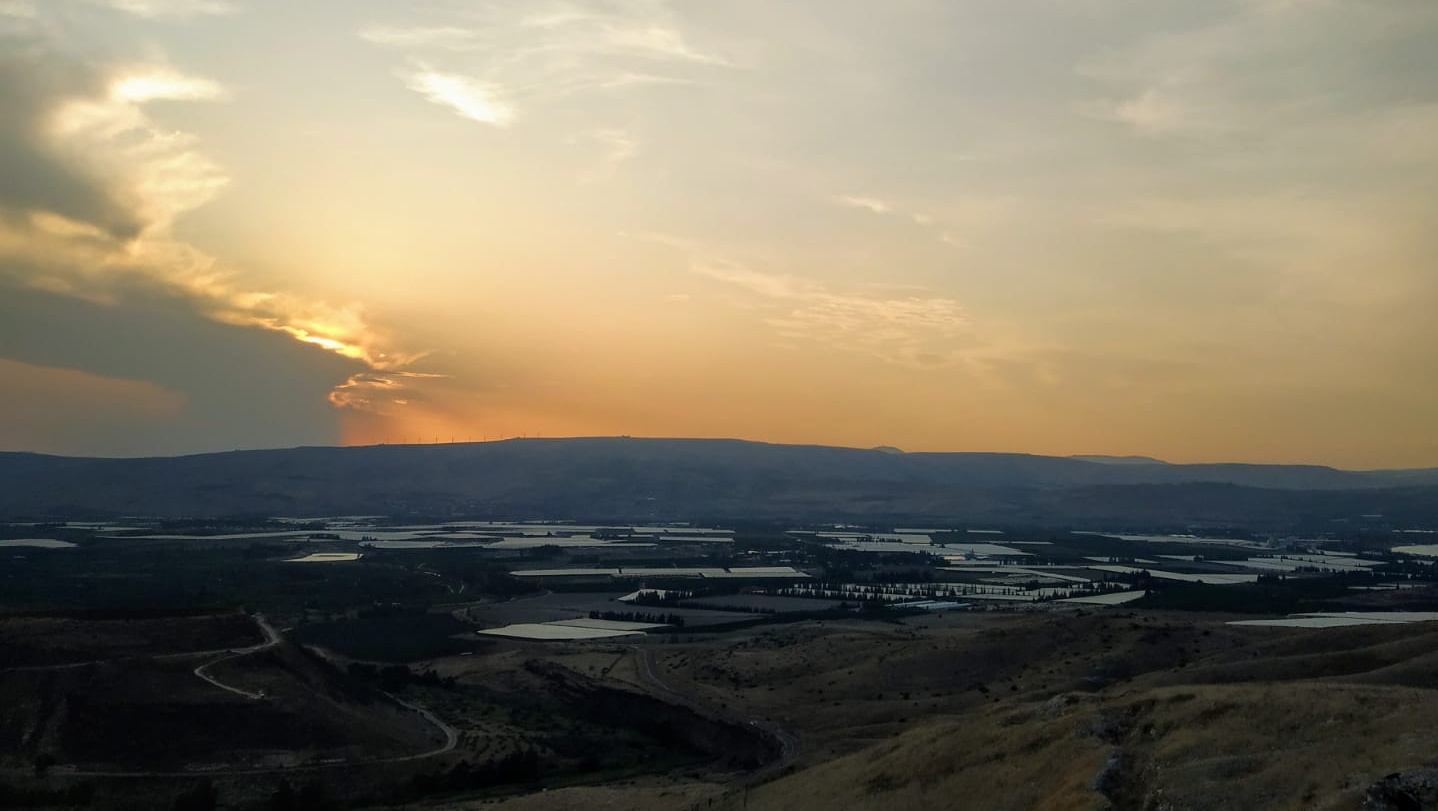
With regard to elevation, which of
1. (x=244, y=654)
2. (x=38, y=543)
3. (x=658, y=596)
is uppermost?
(x=244, y=654)

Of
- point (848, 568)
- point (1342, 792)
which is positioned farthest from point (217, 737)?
point (848, 568)

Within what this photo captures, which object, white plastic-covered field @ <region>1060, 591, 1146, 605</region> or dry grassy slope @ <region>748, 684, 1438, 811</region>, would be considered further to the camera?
white plastic-covered field @ <region>1060, 591, 1146, 605</region>

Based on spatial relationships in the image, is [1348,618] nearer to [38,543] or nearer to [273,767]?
[273,767]

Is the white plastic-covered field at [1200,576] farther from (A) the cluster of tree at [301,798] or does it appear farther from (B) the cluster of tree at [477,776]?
(A) the cluster of tree at [301,798]

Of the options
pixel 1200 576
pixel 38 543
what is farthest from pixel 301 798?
pixel 38 543

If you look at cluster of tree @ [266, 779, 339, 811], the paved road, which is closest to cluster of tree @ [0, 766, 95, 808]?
cluster of tree @ [266, 779, 339, 811]

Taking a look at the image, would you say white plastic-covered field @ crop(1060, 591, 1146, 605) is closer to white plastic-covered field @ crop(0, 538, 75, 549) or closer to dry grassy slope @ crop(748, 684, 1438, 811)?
dry grassy slope @ crop(748, 684, 1438, 811)

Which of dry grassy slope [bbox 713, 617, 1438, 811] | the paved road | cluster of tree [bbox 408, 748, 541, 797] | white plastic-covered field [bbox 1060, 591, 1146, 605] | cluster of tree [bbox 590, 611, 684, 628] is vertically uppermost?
dry grassy slope [bbox 713, 617, 1438, 811]
